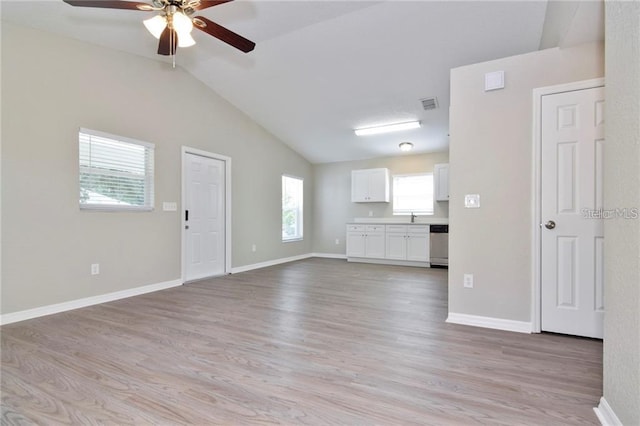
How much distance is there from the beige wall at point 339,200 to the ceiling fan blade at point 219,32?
4.96 metres

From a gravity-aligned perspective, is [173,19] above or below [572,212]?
above

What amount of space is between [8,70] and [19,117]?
431 millimetres

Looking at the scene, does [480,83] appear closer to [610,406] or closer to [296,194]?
[610,406]

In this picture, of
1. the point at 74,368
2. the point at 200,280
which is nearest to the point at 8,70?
the point at 74,368

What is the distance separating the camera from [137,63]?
159 inches

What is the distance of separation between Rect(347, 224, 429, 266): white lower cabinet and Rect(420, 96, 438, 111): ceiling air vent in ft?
7.80

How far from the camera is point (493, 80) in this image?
2.80 m

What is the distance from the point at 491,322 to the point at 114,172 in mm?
4414

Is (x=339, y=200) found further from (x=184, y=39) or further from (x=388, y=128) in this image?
(x=184, y=39)

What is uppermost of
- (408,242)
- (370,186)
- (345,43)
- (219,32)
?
(345,43)

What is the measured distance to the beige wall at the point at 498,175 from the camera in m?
2.69

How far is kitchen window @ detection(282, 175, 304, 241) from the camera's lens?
709 centimetres

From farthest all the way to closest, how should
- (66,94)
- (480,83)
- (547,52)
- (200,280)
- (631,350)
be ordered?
(200,280) < (66,94) < (480,83) < (547,52) < (631,350)

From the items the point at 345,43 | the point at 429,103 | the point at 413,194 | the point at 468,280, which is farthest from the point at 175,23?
the point at 413,194
